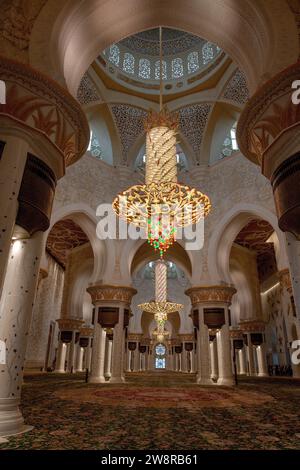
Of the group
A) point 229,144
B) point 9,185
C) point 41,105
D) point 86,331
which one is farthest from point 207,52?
point 86,331

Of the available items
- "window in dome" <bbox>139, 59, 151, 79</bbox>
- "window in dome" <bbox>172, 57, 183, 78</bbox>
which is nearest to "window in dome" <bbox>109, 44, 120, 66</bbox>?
"window in dome" <bbox>139, 59, 151, 79</bbox>

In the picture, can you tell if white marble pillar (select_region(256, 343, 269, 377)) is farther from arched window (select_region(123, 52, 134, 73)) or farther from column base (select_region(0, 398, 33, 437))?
column base (select_region(0, 398, 33, 437))

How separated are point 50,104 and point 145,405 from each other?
3567 mm

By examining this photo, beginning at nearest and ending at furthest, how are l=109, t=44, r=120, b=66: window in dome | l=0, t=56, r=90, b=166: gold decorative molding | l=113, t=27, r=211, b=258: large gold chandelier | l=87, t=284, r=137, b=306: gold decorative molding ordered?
l=0, t=56, r=90, b=166: gold decorative molding < l=113, t=27, r=211, b=258: large gold chandelier < l=87, t=284, r=137, b=306: gold decorative molding < l=109, t=44, r=120, b=66: window in dome

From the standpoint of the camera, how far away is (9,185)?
2418 millimetres

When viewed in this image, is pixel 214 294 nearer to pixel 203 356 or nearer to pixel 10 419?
pixel 203 356

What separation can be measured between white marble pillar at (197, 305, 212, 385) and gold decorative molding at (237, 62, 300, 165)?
6843 mm

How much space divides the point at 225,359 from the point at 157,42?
1215 cm

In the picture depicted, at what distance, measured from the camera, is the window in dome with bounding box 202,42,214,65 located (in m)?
11.2

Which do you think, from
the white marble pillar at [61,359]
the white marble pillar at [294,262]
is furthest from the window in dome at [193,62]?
the white marble pillar at [61,359]

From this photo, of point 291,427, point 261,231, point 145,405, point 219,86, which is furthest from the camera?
point 261,231
